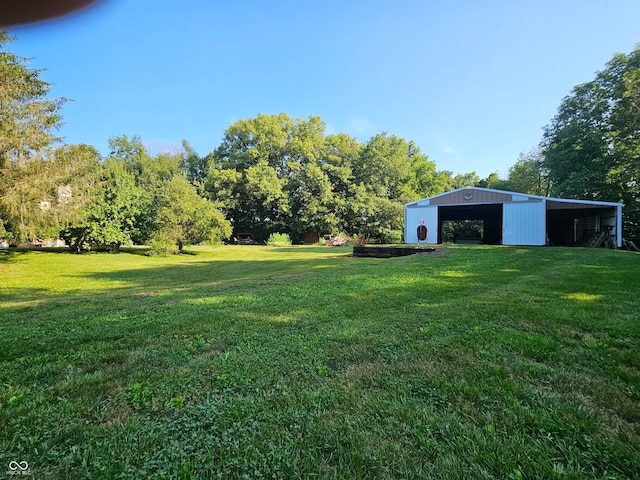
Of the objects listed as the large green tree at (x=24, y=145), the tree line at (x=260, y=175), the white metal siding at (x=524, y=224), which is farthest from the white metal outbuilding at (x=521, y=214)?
the large green tree at (x=24, y=145)

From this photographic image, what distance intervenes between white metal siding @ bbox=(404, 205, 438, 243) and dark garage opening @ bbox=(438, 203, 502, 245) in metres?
0.57

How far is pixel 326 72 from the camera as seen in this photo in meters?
20.7

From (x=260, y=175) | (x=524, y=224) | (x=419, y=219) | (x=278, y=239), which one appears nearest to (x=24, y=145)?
(x=419, y=219)

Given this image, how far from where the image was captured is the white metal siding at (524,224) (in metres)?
18.3

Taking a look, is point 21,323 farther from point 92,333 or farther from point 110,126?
point 110,126

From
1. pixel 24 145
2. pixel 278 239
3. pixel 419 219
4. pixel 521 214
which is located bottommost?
pixel 278 239

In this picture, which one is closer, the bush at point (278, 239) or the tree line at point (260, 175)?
the tree line at point (260, 175)

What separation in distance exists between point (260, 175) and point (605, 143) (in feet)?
107

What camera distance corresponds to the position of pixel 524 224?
736 inches

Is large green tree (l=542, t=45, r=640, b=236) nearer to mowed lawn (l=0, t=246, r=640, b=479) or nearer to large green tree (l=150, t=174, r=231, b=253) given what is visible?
mowed lawn (l=0, t=246, r=640, b=479)

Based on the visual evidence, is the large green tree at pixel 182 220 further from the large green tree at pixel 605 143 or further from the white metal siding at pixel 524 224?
the large green tree at pixel 605 143

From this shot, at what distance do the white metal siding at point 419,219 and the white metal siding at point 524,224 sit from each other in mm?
4153

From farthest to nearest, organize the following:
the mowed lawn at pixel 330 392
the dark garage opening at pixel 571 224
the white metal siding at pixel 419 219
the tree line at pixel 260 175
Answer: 1. the white metal siding at pixel 419 219
2. the dark garage opening at pixel 571 224
3. the tree line at pixel 260 175
4. the mowed lawn at pixel 330 392

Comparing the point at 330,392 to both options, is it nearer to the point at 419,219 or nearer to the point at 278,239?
the point at 419,219
